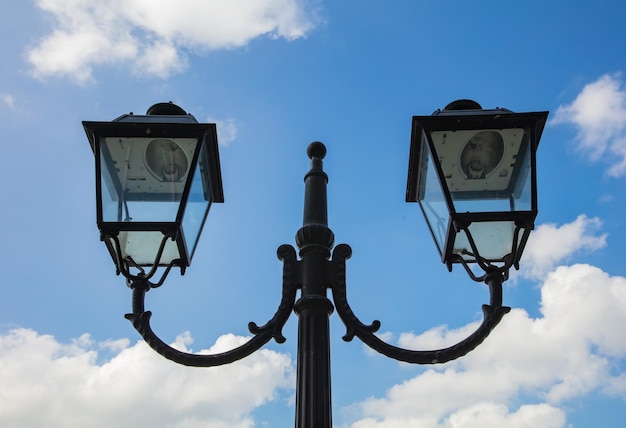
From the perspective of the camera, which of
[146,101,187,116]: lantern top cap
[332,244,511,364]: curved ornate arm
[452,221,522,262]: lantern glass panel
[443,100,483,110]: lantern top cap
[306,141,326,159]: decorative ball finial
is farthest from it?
[306,141,326,159]: decorative ball finial

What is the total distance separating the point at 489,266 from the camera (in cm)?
383

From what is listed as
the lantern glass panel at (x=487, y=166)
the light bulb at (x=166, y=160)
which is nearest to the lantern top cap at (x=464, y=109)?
the lantern glass panel at (x=487, y=166)

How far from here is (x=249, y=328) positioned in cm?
369

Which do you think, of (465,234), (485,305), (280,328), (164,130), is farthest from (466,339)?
(164,130)

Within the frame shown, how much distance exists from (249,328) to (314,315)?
36cm

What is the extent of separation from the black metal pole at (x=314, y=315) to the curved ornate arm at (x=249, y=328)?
0.07m

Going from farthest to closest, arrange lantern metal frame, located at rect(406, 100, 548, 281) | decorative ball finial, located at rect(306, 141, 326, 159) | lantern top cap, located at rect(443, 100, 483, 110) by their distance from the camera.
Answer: decorative ball finial, located at rect(306, 141, 326, 159) < lantern top cap, located at rect(443, 100, 483, 110) < lantern metal frame, located at rect(406, 100, 548, 281)

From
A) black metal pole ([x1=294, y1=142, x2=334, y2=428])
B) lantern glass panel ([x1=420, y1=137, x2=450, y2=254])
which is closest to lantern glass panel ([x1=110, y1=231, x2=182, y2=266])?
black metal pole ([x1=294, y1=142, x2=334, y2=428])

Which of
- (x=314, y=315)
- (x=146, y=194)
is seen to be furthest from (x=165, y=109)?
(x=314, y=315)

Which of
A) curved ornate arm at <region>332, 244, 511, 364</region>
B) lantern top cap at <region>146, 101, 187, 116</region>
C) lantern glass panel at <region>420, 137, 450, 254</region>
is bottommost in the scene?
curved ornate arm at <region>332, 244, 511, 364</region>

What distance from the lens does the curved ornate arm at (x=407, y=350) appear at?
363cm

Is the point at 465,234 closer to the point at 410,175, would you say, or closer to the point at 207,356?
the point at 410,175

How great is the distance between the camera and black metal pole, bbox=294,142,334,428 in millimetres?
3338

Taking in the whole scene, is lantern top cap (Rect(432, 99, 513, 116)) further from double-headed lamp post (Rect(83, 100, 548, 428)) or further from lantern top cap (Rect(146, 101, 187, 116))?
A: lantern top cap (Rect(146, 101, 187, 116))
